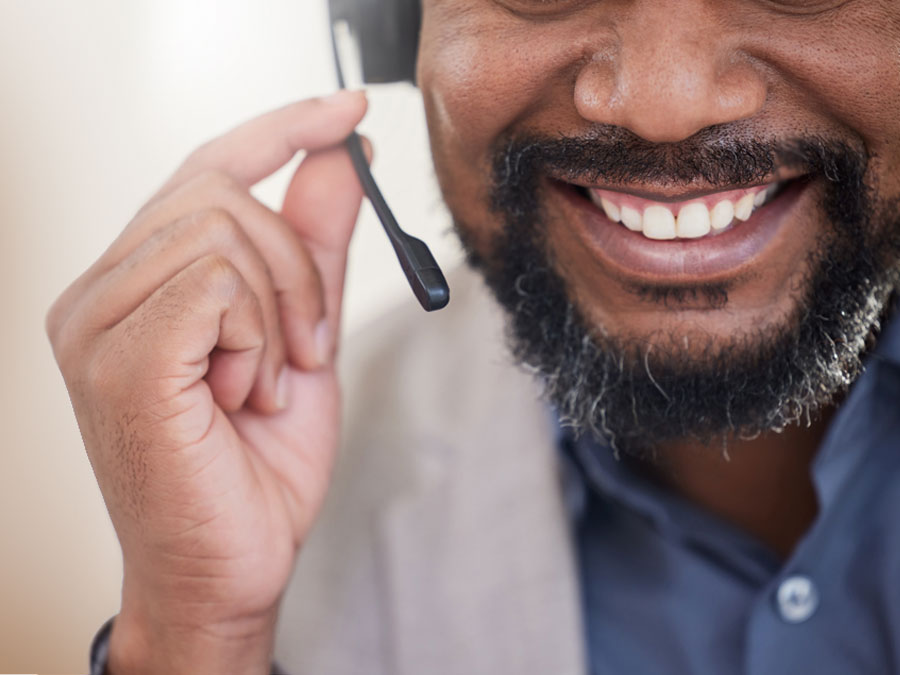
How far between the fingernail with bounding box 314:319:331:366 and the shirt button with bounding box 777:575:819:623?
0.52 metres

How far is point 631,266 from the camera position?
0.90 metres

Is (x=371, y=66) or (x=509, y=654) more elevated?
(x=371, y=66)

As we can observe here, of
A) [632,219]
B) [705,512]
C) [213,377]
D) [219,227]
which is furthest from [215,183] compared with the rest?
[705,512]

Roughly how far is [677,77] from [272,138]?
0.38 metres

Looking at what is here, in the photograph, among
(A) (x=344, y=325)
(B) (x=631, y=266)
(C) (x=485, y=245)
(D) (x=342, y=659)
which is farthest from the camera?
(A) (x=344, y=325)

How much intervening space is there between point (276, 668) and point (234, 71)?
0.59m

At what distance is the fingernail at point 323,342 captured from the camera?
0.95m

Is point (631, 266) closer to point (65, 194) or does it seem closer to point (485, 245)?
point (485, 245)

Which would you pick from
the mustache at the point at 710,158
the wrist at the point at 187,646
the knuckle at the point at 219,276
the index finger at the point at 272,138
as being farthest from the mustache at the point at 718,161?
the wrist at the point at 187,646

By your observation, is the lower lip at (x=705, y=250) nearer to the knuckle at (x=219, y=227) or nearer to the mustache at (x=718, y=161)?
Answer: the mustache at (x=718, y=161)

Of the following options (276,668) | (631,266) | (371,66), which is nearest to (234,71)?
(371,66)

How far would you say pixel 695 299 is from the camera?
2.85ft

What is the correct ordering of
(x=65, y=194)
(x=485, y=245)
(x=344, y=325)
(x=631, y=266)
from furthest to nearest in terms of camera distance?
(x=344, y=325)
(x=485, y=245)
(x=631, y=266)
(x=65, y=194)

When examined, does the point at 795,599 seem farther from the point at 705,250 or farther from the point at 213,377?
the point at 213,377
